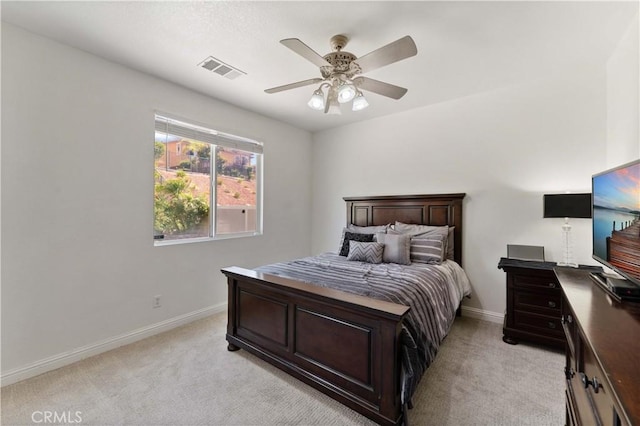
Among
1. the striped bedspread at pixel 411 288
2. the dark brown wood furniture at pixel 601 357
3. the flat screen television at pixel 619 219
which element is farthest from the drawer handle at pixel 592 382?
the striped bedspread at pixel 411 288

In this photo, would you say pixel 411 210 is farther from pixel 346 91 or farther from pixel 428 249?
pixel 346 91

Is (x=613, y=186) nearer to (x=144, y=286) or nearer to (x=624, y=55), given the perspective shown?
(x=624, y=55)

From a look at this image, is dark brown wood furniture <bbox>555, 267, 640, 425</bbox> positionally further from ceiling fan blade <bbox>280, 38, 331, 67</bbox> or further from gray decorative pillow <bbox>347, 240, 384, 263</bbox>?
ceiling fan blade <bbox>280, 38, 331, 67</bbox>

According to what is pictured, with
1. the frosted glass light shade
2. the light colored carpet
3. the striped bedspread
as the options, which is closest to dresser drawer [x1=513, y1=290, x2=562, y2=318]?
the light colored carpet

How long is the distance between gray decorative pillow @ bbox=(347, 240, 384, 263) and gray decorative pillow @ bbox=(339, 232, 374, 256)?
0.80ft

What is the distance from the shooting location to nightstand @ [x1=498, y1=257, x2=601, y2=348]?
245 cm

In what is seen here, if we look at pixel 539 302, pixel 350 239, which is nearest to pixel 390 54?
pixel 350 239

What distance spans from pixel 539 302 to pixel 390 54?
2534 millimetres

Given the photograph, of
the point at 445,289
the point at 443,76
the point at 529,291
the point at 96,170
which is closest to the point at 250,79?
the point at 96,170

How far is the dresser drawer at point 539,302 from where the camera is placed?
2457 millimetres

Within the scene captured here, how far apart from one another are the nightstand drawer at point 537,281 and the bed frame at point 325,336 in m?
1.72

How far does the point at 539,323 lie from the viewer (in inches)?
99.1

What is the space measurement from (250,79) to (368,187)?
224 cm

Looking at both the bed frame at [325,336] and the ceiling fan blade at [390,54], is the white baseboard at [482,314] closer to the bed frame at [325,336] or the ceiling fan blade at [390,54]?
the bed frame at [325,336]
